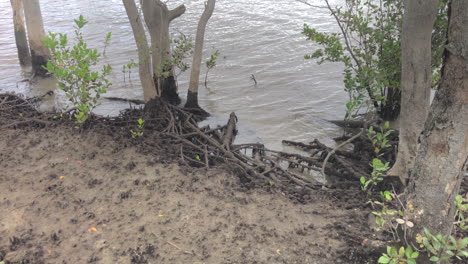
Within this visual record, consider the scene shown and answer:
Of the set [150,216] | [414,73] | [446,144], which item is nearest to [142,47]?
[150,216]

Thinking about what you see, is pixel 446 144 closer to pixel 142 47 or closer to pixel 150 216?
pixel 150 216

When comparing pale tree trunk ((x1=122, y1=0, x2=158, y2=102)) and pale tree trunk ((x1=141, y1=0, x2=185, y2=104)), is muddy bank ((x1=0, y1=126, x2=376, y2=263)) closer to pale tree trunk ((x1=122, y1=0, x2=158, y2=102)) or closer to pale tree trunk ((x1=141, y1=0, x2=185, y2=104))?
pale tree trunk ((x1=122, y1=0, x2=158, y2=102))

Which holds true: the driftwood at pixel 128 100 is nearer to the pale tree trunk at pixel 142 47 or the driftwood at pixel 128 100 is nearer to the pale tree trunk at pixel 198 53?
the pale tree trunk at pixel 198 53

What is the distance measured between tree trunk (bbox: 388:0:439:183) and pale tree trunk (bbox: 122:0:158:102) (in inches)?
146

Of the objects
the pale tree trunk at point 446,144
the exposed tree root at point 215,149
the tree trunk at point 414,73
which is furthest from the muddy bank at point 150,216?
the tree trunk at point 414,73

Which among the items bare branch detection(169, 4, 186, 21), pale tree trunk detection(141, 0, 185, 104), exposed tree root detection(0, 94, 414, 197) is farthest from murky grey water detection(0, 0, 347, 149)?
bare branch detection(169, 4, 186, 21)

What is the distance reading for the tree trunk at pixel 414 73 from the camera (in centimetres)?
398

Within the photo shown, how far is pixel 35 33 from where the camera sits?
920cm

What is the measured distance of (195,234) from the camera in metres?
3.67

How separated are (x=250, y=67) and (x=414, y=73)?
616 cm

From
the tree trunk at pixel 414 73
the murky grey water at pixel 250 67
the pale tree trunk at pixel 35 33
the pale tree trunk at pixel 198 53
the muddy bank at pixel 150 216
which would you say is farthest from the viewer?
the pale tree trunk at pixel 35 33

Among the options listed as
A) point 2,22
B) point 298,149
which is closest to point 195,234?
point 298,149

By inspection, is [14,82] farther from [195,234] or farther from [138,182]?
[195,234]

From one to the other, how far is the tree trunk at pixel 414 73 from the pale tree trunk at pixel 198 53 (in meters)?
3.36
